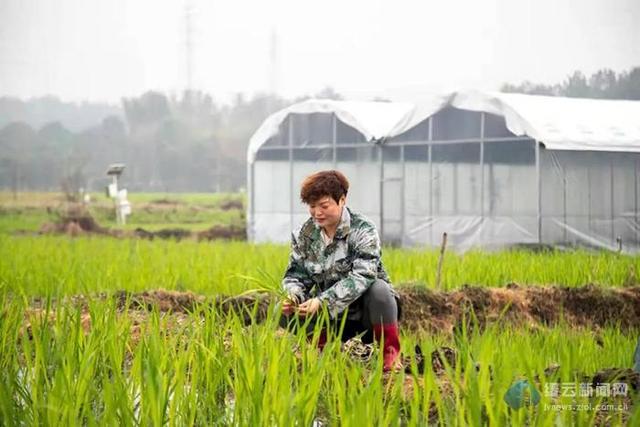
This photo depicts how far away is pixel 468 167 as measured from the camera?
7293 mm

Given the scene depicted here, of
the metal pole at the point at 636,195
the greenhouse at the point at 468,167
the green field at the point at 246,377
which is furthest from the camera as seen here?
the greenhouse at the point at 468,167

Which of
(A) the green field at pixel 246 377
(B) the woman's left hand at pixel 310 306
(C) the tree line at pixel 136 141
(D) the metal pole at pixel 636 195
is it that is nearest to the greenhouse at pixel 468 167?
(D) the metal pole at pixel 636 195

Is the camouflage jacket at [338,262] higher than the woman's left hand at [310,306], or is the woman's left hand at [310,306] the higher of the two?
the camouflage jacket at [338,262]

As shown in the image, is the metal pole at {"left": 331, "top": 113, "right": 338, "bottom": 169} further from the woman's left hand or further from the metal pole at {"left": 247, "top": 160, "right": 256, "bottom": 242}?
the woman's left hand

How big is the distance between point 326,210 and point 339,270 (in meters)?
0.17

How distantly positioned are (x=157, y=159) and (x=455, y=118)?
586 cm

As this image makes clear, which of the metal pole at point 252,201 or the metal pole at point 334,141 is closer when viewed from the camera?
the metal pole at point 334,141

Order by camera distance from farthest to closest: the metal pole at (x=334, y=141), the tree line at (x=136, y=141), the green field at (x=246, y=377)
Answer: the tree line at (x=136, y=141)
the metal pole at (x=334, y=141)
the green field at (x=246, y=377)

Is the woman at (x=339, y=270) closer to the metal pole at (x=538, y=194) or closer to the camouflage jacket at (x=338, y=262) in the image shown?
the camouflage jacket at (x=338, y=262)

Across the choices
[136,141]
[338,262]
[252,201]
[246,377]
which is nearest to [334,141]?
[252,201]

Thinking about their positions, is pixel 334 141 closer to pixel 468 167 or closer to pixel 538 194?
pixel 468 167

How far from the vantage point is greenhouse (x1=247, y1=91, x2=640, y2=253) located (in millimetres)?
5926

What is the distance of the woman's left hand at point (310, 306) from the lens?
266cm

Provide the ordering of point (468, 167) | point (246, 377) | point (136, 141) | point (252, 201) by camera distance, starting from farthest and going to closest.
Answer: point (136, 141) → point (252, 201) → point (468, 167) → point (246, 377)
